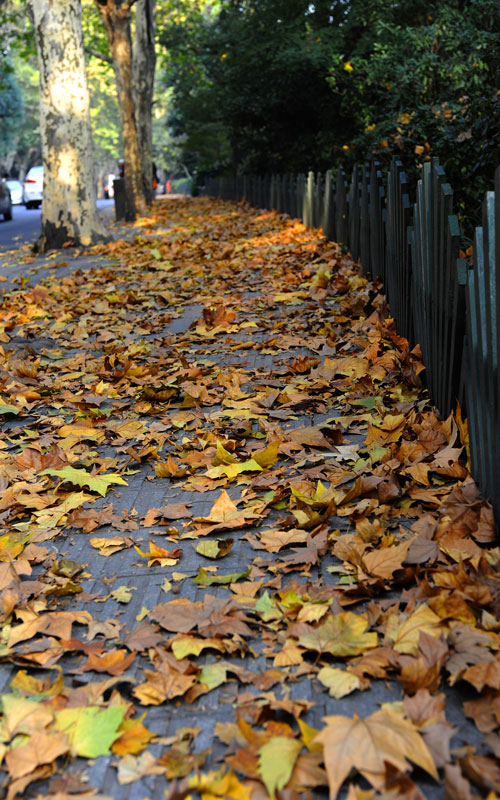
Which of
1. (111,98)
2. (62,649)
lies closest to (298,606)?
(62,649)

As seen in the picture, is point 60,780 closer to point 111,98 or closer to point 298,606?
point 298,606

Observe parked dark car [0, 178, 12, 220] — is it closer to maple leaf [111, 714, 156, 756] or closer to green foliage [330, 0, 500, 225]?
green foliage [330, 0, 500, 225]

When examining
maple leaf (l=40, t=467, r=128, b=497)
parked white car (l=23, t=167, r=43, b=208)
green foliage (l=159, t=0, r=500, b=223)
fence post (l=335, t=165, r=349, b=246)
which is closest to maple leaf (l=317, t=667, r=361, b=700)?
maple leaf (l=40, t=467, r=128, b=497)

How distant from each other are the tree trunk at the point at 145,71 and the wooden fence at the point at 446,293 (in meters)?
19.9

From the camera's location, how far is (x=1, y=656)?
2594 millimetres

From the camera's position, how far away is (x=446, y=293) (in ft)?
12.5

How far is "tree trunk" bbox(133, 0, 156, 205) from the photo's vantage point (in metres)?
25.0

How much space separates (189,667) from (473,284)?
1.72 meters

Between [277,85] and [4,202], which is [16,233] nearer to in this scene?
[4,202]

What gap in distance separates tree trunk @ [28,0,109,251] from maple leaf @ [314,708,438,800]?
13000 mm

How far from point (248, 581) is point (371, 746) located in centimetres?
96

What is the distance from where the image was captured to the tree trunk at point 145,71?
2505 centimetres

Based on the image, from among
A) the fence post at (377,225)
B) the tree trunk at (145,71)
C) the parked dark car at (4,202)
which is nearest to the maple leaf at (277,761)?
the fence post at (377,225)

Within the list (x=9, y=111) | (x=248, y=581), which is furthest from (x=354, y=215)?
(x=9, y=111)
